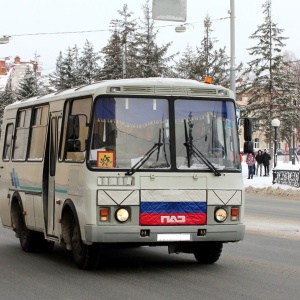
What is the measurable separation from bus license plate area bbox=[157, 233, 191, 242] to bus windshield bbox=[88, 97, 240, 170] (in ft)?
3.00

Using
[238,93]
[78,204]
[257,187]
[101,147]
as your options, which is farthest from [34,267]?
[238,93]

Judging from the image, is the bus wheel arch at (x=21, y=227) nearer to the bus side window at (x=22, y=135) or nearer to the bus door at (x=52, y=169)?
the bus side window at (x=22, y=135)

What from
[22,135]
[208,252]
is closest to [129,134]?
[208,252]

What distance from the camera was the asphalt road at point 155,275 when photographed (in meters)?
10.3

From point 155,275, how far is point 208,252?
4.98 feet

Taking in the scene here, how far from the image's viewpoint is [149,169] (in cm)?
1210

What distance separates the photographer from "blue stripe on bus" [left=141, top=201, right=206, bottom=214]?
472 inches

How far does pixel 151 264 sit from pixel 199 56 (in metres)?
54.5

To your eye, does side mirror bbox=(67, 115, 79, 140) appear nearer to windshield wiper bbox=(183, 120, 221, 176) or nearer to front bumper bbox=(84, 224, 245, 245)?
front bumper bbox=(84, 224, 245, 245)

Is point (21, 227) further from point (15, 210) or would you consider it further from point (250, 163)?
point (250, 163)

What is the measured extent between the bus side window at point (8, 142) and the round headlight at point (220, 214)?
221 inches

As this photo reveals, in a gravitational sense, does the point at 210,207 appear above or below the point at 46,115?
below

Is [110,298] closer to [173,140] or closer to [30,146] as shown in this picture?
[173,140]

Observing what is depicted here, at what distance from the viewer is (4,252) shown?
15.3 m
